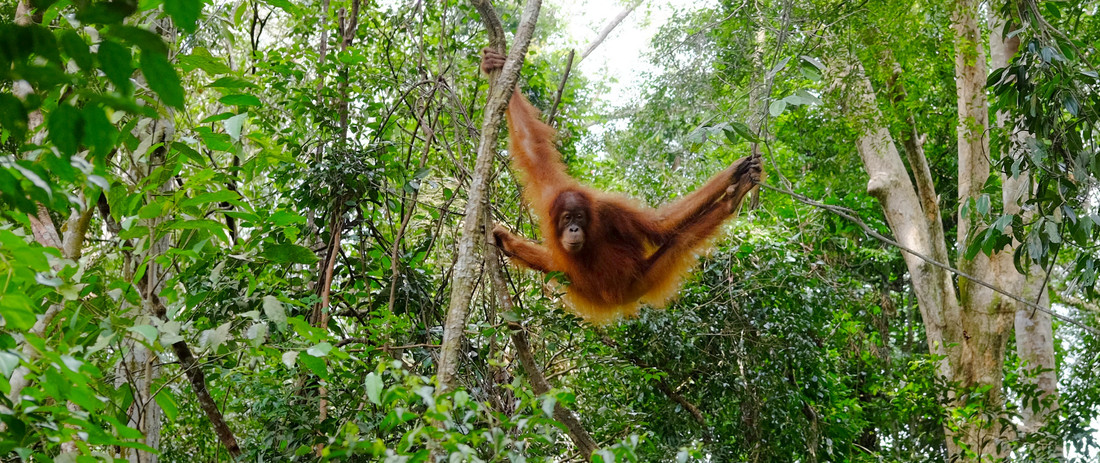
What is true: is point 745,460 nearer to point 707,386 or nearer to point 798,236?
point 707,386

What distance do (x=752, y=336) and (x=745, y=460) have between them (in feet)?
2.64

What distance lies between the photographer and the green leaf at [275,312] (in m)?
2.27

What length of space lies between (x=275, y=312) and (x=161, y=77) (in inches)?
55.5

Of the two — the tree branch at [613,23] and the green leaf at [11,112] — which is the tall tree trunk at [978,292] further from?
the tree branch at [613,23]

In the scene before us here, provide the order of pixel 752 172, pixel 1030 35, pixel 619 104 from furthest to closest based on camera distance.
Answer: pixel 619 104, pixel 752 172, pixel 1030 35

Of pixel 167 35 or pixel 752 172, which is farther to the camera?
pixel 752 172

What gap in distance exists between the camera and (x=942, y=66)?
6309 millimetres

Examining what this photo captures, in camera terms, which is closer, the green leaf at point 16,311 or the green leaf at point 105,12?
the green leaf at point 105,12

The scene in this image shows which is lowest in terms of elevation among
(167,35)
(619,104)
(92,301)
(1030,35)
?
(92,301)

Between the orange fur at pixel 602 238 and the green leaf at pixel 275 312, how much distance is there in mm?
2079

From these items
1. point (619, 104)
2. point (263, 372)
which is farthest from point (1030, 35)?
point (619, 104)

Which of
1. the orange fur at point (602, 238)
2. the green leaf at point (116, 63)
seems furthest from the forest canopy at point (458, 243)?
the orange fur at point (602, 238)

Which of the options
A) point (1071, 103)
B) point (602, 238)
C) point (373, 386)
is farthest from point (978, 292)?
point (373, 386)

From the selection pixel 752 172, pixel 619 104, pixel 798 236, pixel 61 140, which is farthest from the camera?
pixel 619 104
